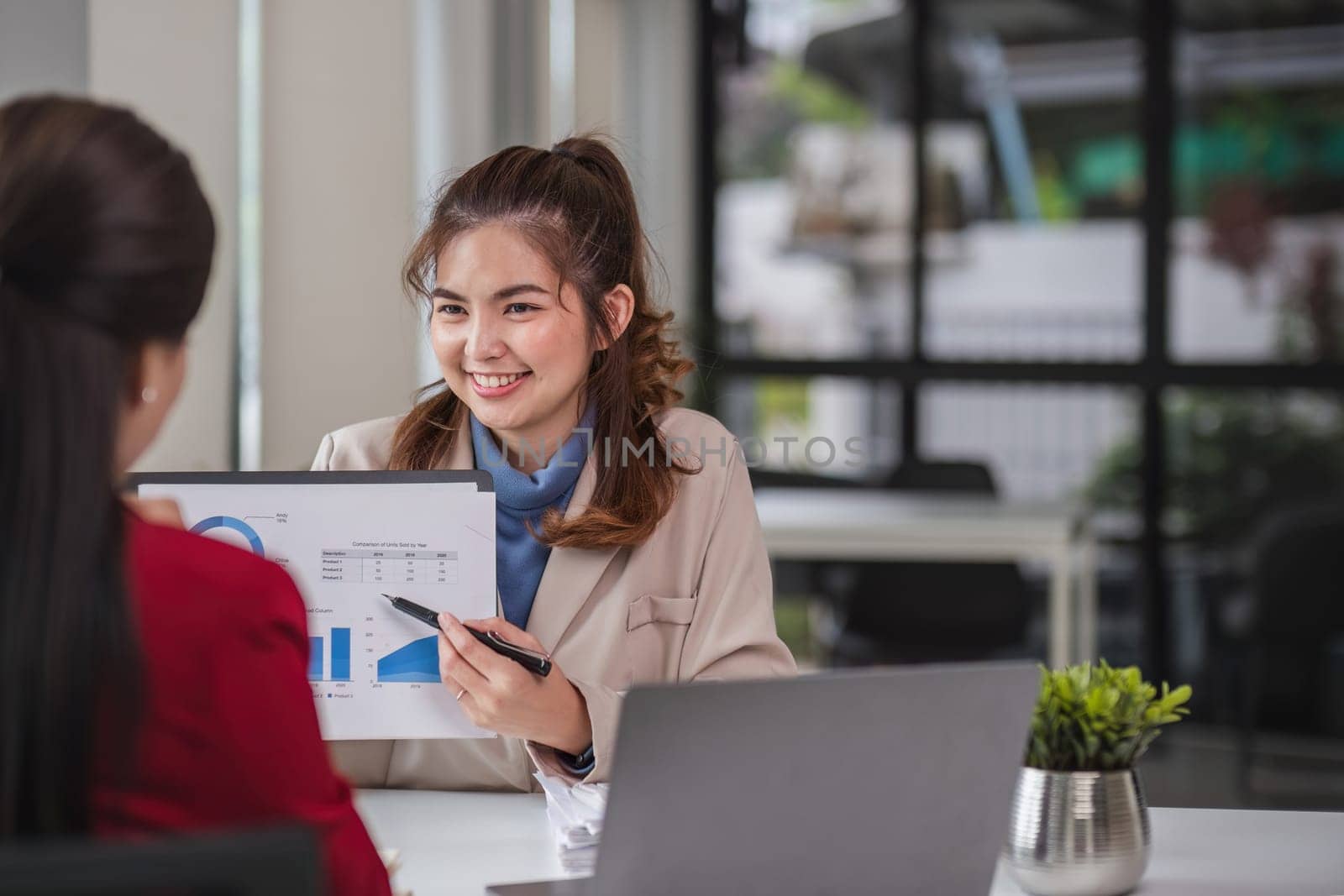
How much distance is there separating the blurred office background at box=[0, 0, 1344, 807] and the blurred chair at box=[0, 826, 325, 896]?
3.10 m

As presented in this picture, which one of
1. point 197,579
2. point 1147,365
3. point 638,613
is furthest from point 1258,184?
point 197,579

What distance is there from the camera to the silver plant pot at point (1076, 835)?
1.20 m

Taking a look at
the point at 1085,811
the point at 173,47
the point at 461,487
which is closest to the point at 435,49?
the point at 173,47

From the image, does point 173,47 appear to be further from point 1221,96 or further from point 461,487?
point 1221,96

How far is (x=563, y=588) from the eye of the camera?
1.69m

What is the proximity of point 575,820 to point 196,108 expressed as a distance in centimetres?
210

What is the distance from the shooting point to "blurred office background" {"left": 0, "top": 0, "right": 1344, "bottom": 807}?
4.36 meters

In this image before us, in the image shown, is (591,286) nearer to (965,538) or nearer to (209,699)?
(209,699)

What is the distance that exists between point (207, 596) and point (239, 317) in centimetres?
240

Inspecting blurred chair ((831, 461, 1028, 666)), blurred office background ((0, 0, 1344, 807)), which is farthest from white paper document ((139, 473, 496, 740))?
blurred chair ((831, 461, 1028, 666))

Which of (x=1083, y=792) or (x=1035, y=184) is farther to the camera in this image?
(x=1035, y=184)

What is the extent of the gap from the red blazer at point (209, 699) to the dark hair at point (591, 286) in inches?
33.6

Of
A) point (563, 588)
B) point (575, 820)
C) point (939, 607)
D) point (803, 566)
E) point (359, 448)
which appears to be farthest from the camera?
point (803, 566)

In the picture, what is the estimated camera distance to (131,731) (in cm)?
78
